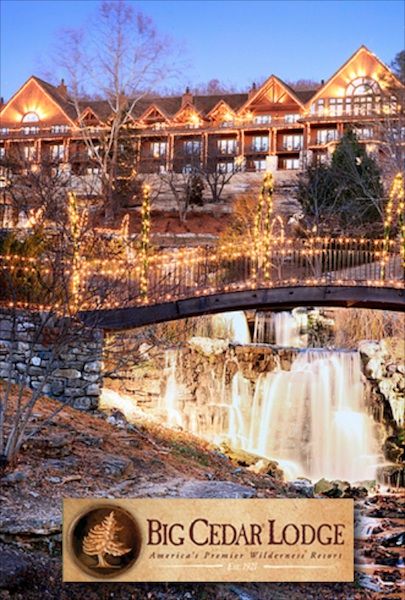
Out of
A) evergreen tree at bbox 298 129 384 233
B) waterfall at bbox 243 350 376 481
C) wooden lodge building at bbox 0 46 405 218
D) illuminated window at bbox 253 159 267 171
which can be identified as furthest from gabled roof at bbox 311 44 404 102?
waterfall at bbox 243 350 376 481

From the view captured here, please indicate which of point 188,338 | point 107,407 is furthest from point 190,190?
point 107,407

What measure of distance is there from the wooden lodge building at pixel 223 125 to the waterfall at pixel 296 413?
1997 centimetres

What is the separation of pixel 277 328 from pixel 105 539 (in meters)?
16.8

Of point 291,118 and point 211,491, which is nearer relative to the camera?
point 211,491

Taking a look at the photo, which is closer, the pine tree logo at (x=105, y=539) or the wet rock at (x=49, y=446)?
the pine tree logo at (x=105, y=539)

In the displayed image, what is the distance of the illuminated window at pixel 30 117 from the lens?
41.9 metres

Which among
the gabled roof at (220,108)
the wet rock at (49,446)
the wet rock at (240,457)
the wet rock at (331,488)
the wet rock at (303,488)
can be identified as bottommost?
the wet rock at (331,488)

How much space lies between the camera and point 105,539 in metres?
4.50

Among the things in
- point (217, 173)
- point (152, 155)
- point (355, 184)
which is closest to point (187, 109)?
point (152, 155)

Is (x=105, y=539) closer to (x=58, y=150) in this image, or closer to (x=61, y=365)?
(x=61, y=365)

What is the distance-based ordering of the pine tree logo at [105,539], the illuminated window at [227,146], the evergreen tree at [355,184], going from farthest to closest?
the illuminated window at [227,146] → the evergreen tree at [355,184] → the pine tree logo at [105,539]

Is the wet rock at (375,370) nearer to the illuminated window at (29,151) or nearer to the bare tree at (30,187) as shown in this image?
the bare tree at (30,187)

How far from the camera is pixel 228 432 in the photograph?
53.9ft

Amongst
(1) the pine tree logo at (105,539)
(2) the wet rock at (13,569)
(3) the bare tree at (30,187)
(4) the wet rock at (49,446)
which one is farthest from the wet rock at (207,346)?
(1) the pine tree logo at (105,539)
